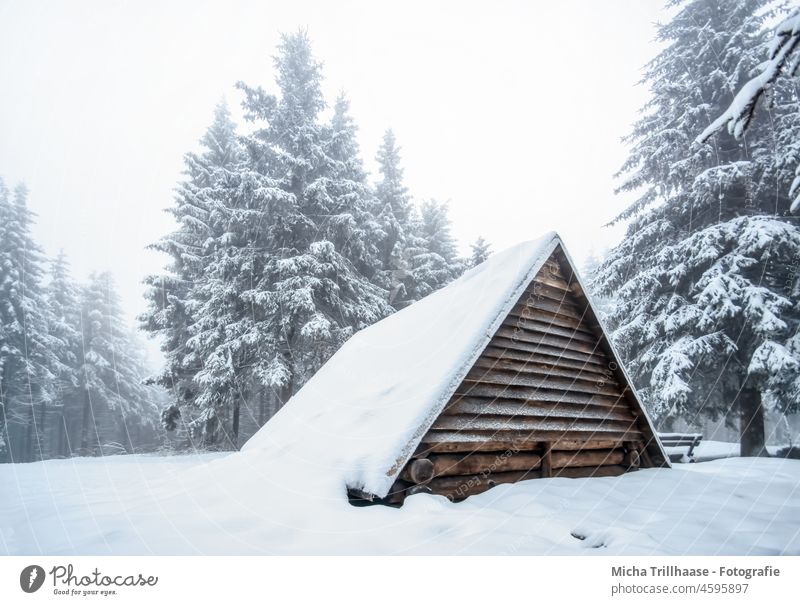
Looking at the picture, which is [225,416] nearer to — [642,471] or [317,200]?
[317,200]

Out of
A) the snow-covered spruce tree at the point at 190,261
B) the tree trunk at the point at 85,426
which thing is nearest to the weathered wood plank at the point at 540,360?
the snow-covered spruce tree at the point at 190,261

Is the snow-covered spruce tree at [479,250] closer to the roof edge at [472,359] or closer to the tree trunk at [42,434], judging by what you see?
the roof edge at [472,359]

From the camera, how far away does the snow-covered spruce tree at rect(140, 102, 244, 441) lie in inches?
670

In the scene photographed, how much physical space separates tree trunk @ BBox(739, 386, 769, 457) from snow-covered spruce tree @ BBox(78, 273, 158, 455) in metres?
34.4

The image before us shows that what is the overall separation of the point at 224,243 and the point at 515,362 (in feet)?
48.9

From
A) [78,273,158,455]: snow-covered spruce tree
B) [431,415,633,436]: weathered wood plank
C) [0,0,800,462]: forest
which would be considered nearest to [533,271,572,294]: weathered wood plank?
[431,415,633,436]: weathered wood plank

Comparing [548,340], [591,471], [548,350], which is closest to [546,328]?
[548,340]

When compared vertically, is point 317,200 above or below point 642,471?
above

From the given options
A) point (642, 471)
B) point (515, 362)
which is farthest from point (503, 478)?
point (642, 471)

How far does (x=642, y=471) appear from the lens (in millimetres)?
6684

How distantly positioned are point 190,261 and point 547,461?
19.2 meters

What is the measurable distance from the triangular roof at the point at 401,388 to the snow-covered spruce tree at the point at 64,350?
2531 centimetres

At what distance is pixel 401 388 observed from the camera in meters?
4.90

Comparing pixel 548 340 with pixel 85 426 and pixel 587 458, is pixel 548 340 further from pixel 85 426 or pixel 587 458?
pixel 85 426
